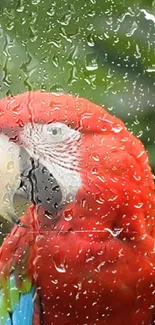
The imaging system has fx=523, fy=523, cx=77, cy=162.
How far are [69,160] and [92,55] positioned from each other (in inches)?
5.1

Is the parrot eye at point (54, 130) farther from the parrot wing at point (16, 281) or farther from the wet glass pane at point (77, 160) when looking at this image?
the parrot wing at point (16, 281)

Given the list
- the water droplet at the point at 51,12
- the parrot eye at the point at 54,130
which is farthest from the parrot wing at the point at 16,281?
the water droplet at the point at 51,12

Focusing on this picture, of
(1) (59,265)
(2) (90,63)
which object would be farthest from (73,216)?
(2) (90,63)

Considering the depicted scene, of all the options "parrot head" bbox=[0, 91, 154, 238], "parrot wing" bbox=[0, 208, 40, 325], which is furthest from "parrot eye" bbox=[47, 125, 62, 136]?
"parrot wing" bbox=[0, 208, 40, 325]

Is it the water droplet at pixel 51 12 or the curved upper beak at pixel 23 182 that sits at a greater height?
the water droplet at pixel 51 12

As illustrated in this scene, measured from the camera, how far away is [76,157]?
641mm

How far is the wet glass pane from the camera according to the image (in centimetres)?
63

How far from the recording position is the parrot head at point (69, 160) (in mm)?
629

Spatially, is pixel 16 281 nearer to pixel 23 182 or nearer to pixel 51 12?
pixel 23 182

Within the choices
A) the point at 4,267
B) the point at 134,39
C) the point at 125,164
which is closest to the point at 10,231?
the point at 4,267

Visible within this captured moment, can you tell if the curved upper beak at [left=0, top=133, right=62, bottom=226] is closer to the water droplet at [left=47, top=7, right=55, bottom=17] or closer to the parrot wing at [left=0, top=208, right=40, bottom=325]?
the parrot wing at [left=0, top=208, right=40, bottom=325]

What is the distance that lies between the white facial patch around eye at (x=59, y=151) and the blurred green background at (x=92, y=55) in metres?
0.05

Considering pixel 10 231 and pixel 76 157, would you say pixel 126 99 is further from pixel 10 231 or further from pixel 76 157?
pixel 10 231

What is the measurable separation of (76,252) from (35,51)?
0.25m
